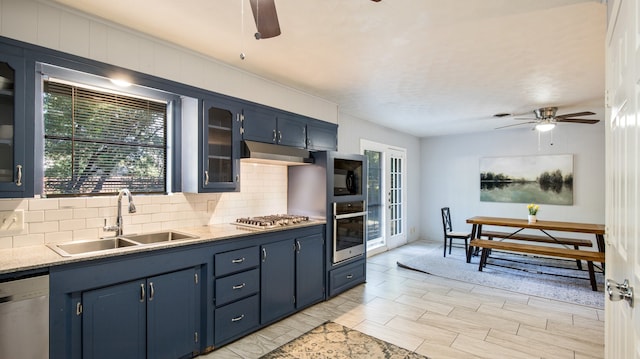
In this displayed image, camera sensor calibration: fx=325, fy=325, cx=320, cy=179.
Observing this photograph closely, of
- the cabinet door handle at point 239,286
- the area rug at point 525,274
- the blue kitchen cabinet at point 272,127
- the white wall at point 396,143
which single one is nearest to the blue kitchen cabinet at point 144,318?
the cabinet door handle at point 239,286

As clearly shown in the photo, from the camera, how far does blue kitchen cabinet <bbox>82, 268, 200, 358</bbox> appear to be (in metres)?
1.96

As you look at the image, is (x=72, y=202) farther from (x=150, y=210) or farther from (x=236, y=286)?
(x=236, y=286)

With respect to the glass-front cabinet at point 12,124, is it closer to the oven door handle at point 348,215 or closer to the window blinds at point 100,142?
the window blinds at point 100,142

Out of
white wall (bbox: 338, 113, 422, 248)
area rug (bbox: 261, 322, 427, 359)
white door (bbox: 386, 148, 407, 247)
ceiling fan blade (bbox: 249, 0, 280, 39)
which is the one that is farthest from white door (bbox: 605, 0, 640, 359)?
white door (bbox: 386, 148, 407, 247)

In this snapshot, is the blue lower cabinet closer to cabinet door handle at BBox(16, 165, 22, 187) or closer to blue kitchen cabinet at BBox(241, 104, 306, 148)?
cabinet door handle at BBox(16, 165, 22, 187)

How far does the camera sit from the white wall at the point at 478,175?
18.7ft

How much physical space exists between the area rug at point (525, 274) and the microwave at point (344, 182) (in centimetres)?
188

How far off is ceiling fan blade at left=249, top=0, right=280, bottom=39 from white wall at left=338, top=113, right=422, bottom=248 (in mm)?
3572

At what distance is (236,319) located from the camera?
275cm

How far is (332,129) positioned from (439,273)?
2662mm

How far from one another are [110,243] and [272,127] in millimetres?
1799

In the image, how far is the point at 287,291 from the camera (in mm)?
3246

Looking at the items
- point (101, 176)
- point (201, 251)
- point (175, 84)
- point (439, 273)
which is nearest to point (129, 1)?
point (175, 84)

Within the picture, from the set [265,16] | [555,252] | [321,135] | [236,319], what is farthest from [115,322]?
[555,252]
